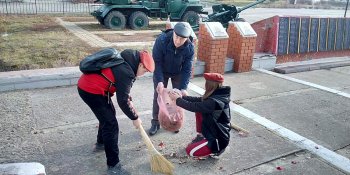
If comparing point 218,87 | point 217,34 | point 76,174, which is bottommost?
point 76,174

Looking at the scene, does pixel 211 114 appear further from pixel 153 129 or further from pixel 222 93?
pixel 153 129

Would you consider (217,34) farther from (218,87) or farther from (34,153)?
(34,153)

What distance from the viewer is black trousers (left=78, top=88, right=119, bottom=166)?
3.34 meters

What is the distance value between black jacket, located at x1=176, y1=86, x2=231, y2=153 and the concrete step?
4.69 m

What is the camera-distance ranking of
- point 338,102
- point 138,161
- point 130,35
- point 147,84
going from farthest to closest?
point 130,35
point 147,84
point 338,102
point 138,161

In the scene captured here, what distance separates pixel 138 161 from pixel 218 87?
123 centimetres

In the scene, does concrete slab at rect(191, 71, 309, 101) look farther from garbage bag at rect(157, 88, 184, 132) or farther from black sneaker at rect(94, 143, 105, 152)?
black sneaker at rect(94, 143, 105, 152)

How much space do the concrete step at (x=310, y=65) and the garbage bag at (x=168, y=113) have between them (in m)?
4.48

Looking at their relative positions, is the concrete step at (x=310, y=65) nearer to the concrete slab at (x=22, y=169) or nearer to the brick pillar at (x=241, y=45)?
the brick pillar at (x=241, y=45)

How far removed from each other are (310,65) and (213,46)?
10.3ft

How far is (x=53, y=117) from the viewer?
4.80 m

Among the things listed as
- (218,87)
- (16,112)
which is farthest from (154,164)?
(16,112)

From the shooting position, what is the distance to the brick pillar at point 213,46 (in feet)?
22.9

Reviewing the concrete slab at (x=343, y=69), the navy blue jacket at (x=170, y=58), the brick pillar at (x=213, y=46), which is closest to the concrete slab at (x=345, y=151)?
the navy blue jacket at (x=170, y=58)
